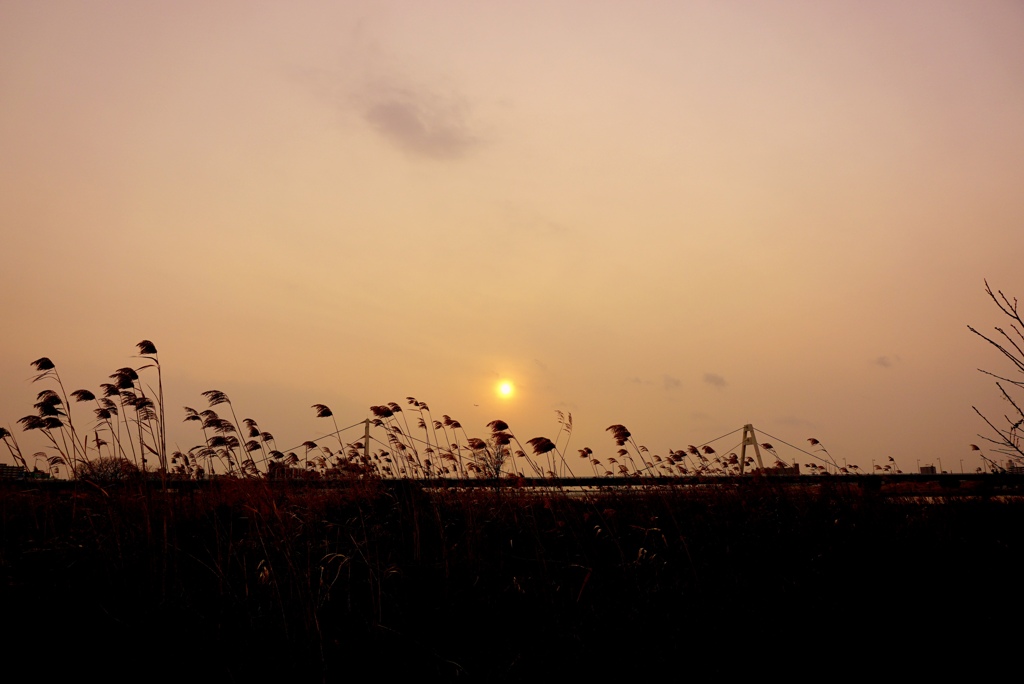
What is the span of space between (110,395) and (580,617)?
5.75 m

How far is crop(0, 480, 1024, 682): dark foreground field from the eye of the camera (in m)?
4.32

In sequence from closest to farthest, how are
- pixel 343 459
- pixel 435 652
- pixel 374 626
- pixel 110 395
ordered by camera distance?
pixel 435 652 < pixel 374 626 < pixel 110 395 < pixel 343 459

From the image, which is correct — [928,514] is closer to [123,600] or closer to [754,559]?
[754,559]

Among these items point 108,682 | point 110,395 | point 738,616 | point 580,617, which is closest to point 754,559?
point 738,616

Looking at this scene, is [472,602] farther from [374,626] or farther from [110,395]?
[110,395]

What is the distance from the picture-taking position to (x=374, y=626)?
187 inches

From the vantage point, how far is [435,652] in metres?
4.46

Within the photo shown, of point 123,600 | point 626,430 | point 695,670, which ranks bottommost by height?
point 695,670

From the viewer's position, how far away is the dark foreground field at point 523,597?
14.2 feet

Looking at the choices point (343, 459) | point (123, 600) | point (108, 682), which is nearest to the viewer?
point (108, 682)

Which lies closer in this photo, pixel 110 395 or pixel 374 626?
pixel 374 626

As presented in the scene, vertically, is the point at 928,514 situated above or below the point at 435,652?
above

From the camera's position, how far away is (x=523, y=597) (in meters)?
5.44

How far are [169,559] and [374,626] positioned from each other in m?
2.39
